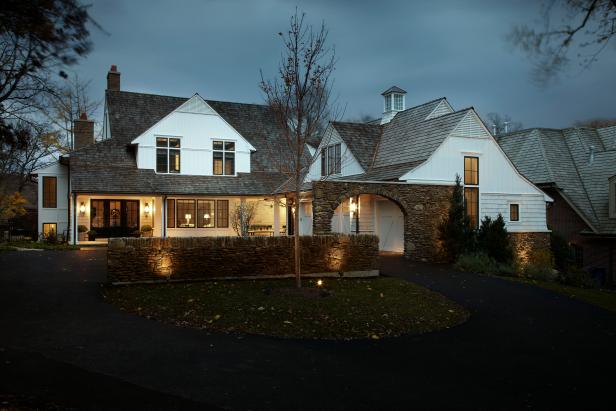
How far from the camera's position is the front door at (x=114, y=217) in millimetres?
26266

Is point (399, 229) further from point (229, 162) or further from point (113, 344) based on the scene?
point (113, 344)

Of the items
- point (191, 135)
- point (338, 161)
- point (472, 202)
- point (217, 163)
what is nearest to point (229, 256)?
point (338, 161)

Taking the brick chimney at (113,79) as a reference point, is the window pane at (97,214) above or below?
below

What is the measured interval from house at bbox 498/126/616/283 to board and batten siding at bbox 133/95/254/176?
1749 cm

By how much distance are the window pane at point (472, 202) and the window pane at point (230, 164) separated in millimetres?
13399

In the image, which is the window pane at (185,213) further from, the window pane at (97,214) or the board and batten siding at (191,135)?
the window pane at (97,214)

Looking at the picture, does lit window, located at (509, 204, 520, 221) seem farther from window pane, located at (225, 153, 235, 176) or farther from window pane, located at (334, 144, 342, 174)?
window pane, located at (225, 153, 235, 176)

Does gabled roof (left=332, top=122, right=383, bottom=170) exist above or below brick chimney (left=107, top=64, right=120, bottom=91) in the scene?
below

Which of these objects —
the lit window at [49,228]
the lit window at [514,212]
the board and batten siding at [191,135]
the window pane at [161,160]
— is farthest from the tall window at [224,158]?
the lit window at [514,212]

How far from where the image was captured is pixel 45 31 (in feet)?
14.5

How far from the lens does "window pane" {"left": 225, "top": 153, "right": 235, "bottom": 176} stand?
28.8 m

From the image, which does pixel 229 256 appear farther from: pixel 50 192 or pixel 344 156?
pixel 50 192

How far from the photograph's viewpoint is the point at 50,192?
26.2m

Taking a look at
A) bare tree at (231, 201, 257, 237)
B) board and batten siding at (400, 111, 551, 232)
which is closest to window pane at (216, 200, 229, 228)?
bare tree at (231, 201, 257, 237)
